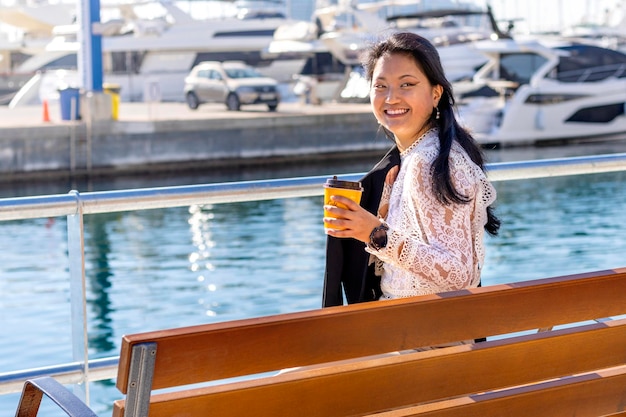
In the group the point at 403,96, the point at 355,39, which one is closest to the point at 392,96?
the point at 403,96

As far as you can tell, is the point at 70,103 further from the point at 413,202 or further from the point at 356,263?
the point at 413,202

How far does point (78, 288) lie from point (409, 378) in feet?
4.84

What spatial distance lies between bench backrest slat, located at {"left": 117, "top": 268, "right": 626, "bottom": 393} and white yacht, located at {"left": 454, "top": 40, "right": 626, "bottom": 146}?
87.7 ft

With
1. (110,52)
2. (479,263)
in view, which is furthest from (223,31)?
(479,263)

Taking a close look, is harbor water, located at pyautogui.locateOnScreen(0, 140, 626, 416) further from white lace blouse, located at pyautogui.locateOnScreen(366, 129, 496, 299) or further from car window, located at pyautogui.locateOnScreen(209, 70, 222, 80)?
car window, located at pyautogui.locateOnScreen(209, 70, 222, 80)

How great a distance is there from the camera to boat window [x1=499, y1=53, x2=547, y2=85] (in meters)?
31.9

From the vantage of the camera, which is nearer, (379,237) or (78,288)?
(379,237)

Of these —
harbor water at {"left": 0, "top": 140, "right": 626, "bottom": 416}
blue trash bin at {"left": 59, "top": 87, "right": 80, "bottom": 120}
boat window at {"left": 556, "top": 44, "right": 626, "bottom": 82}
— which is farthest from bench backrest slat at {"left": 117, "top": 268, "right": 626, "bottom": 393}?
boat window at {"left": 556, "top": 44, "right": 626, "bottom": 82}

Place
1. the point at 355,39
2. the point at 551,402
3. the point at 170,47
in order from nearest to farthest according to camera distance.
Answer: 1. the point at 551,402
2. the point at 355,39
3. the point at 170,47

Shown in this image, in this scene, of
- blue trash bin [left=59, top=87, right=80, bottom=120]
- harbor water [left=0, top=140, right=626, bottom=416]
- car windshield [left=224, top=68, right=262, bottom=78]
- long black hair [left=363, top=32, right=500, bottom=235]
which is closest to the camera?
long black hair [left=363, top=32, right=500, bottom=235]

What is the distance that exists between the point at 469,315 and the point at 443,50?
34.8 metres

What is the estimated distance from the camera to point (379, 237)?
2.57m

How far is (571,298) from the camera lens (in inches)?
94.9

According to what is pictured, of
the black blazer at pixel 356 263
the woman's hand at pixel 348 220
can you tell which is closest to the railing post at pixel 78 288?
the black blazer at pixel 356 263
